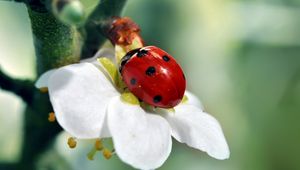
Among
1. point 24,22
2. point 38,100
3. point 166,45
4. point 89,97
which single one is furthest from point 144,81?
point 166,45

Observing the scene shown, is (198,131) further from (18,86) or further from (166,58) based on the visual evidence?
(18,86)

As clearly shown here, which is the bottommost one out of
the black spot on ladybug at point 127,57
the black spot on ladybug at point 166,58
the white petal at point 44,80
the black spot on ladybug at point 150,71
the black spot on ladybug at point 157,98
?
the white petal at point 44,80

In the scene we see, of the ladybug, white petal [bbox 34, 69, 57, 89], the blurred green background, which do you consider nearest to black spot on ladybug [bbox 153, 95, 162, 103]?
the ladybug

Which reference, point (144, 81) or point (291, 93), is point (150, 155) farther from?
point (291, 93)

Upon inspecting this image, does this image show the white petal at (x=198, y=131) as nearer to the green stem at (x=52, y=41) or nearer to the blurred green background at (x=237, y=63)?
the green stem at (x=52, y=41)

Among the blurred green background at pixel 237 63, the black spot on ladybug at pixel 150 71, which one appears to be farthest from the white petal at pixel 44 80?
the blurred green background at pixel 237 63
